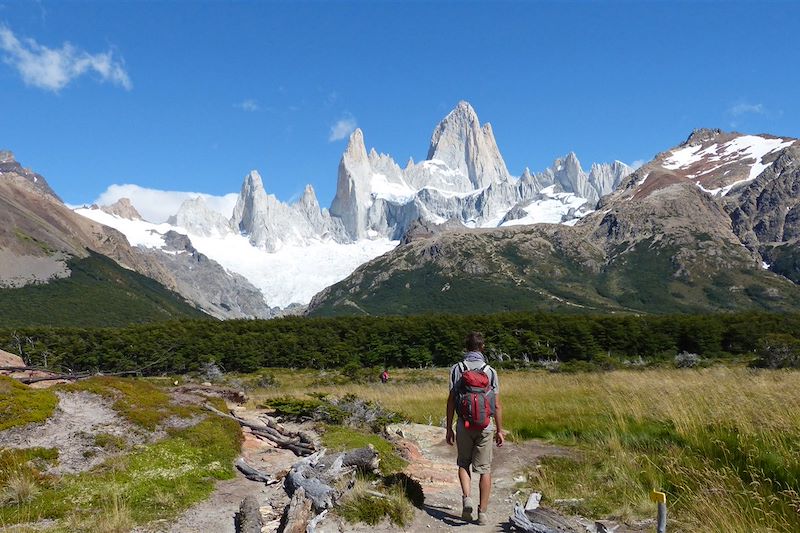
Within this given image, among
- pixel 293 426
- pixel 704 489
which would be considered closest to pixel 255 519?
pixel 704 489

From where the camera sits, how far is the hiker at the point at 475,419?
8945 mm

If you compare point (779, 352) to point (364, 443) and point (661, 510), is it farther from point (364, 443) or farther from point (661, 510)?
point (661, 510)

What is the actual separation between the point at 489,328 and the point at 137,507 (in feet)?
276

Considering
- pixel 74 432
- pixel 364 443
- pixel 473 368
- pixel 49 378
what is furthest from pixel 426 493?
pixel 49 378

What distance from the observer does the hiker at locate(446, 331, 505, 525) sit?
8945 millimetres

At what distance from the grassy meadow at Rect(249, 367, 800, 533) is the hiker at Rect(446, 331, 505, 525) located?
1569 millimetres

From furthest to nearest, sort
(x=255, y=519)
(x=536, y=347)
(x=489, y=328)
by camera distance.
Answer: (x=489, y=328) < (x=536, y=347) < (x=255, y=519)

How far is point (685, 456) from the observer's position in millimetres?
9656

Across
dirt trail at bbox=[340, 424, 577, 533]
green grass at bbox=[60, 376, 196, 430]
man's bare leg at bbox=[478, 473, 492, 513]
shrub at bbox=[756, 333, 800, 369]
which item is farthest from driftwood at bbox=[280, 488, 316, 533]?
shrub at bbox=[756, 333, 800, 369]

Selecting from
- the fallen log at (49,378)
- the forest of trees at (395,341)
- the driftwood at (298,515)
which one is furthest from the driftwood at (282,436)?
the forest of trees at (395,341)

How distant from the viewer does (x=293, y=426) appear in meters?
18.7

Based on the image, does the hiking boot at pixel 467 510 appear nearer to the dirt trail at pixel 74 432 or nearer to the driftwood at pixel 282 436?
the driftwood at pixel 282 436

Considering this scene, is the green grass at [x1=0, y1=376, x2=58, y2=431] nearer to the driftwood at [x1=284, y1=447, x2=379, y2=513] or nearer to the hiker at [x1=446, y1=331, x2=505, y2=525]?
the driftwood at [x1=284, y1=447, x2=379, y2=513]

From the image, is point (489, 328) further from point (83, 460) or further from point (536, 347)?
point (83, 460)
